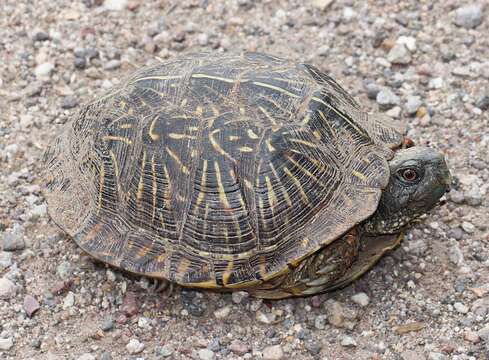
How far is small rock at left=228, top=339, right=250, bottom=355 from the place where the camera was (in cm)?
418

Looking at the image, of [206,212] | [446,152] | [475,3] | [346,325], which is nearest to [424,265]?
[346,325]

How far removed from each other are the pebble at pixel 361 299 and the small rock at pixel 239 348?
74cm

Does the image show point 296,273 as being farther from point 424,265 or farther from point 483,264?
point 483,264

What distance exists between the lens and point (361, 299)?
4422 millimetres

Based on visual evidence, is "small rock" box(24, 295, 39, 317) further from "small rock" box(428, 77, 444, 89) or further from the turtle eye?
"small rock" box(428, 77, 444, 89)

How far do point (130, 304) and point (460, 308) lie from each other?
2020mm

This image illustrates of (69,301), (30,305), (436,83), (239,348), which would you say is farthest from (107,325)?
(436,83)

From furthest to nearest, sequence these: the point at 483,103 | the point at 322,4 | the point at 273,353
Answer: the point at 322,4 < the point at 483,103 < the point at 273,353

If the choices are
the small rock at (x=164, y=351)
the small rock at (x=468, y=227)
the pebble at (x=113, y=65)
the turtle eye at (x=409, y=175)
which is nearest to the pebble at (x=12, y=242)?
the small rock at (x=164, y=351)

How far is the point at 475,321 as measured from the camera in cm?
422

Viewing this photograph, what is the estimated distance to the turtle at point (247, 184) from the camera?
4102 millimetres

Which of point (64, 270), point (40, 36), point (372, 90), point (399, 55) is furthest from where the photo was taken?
point (40, 36)

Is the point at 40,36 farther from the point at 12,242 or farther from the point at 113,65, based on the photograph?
the point at 12,242

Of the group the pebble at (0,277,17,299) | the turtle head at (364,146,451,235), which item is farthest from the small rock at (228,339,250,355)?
the pebble at (0,277,17,299)
